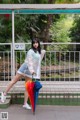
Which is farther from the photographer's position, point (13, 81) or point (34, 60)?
point (13, 81)

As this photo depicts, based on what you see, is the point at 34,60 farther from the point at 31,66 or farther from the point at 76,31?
the point at 76,31

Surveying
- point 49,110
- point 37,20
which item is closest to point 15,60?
point 49,110

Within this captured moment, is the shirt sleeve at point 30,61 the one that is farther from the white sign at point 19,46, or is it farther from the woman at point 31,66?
the white sign at point 19,46

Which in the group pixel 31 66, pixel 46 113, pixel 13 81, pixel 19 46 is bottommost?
pixel 46 113

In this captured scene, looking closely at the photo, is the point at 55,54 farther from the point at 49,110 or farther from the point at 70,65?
the point at 49,110

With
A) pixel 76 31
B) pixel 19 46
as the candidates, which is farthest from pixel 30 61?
pixel 76 31

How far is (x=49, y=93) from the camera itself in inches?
335

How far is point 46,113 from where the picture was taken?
775 centimetres

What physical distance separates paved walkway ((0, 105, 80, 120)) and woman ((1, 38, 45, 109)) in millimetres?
279

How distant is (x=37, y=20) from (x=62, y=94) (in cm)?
811

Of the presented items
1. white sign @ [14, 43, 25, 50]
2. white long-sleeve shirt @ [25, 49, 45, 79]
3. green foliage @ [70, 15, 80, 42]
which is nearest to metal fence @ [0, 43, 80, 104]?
white sign @ [14, 43, 25, 50]

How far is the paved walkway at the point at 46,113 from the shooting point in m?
7.40

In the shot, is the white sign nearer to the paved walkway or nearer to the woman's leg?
the woman's leg

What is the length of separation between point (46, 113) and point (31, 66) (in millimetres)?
1126
